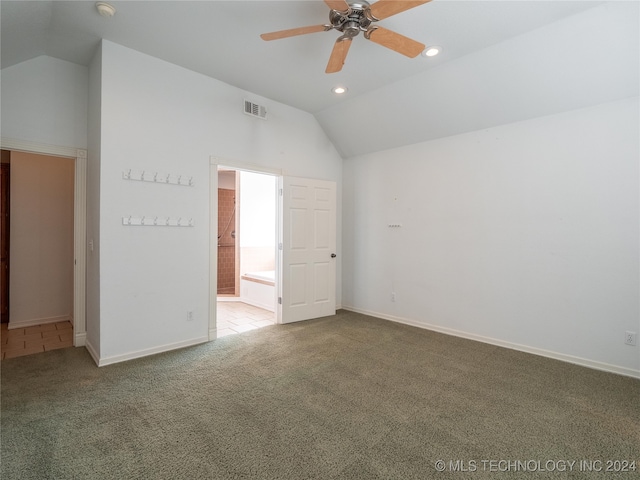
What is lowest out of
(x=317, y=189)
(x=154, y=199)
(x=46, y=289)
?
(x=46, y=289)

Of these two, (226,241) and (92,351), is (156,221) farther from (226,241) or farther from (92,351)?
(226,241)

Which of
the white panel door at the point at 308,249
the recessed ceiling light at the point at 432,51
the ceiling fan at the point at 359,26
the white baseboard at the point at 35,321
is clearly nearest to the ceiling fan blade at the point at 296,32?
the ceiling fan at the point at 359,26

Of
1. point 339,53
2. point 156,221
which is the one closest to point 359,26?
point 339,53

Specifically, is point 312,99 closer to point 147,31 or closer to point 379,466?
point 147,31

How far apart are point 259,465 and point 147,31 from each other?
344 centimetres

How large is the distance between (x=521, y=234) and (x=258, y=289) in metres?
3.87

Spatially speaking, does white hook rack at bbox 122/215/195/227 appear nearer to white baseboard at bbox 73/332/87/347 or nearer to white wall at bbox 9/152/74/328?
white baseboard at bbox 73/332/87/347

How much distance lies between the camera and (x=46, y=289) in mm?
4258

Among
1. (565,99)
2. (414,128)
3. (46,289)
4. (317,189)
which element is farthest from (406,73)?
(46,289)

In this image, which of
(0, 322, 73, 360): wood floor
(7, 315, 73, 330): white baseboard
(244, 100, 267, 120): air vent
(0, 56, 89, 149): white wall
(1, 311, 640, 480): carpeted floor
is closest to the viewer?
(1, 311, 640, 480): carpeted floor

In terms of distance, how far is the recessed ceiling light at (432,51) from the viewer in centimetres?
293

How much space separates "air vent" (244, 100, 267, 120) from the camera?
3.90 meters

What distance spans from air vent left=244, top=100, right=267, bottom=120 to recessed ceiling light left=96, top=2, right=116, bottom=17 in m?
1.57

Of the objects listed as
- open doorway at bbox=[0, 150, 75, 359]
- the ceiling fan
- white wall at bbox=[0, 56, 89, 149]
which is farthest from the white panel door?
open doorway at bbox=[0, 150, 75, 359]
